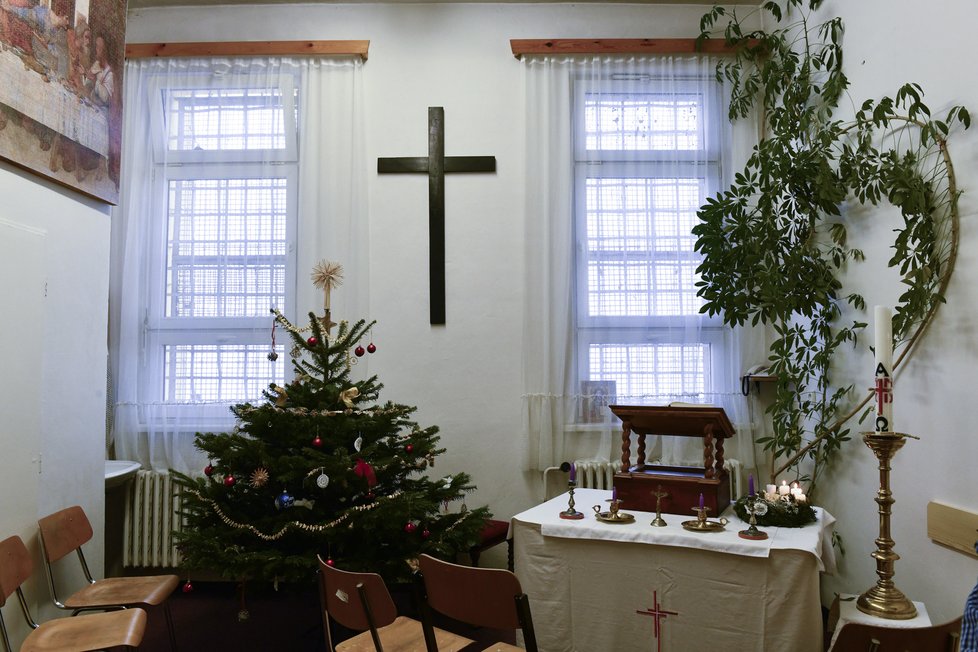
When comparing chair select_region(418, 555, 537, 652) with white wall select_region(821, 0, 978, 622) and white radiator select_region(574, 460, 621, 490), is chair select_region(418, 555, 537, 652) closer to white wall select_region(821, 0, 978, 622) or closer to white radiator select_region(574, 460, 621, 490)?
white wall select_region(821, 0, 978, 622)

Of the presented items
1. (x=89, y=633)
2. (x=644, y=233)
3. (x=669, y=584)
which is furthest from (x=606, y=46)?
(x=89, y=633)

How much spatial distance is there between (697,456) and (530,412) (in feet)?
3.43

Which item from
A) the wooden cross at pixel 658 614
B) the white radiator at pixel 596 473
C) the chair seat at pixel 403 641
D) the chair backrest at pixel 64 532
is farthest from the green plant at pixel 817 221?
the chair backrest at pixel 64 532

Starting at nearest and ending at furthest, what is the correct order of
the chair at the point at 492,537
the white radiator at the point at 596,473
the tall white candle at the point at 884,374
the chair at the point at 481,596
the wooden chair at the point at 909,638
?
the wooden chair at the point at 909,638 → the chair at the point at 481,596 → the tall white candle at the point at 884,374 → the chair at the point at 492,537 → the white radiator at the point at 596,473

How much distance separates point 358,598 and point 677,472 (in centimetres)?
159

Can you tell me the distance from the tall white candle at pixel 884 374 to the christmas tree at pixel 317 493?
5.92 feet

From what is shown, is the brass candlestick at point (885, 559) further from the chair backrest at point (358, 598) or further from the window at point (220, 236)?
the window at point (220, 236)

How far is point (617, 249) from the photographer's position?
15.1ft

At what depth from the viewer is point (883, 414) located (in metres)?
2.46

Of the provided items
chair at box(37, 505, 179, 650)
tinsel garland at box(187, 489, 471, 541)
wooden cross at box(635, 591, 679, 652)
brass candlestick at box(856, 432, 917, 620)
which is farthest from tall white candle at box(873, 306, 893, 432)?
chair at box(37, 505, 179, 650)

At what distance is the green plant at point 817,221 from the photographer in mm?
2971

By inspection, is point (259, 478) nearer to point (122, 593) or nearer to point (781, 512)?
point (122, 593)

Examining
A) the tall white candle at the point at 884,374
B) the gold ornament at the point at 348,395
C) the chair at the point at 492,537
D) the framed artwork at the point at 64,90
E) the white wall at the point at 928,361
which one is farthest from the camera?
the chair at the point at 492,537

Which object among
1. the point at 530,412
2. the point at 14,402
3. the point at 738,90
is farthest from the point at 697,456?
the point at 14,402
